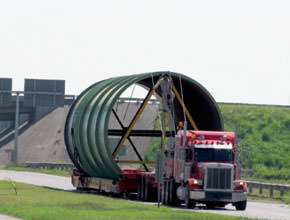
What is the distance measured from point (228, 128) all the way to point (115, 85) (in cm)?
5543

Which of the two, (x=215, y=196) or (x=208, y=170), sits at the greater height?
(x=208, y=170)

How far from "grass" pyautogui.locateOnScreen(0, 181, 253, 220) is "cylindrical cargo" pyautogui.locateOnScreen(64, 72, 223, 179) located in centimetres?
436

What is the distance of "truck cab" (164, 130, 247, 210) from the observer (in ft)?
109

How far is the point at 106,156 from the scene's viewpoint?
38062mm

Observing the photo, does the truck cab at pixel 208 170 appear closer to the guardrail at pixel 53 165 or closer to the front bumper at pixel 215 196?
the front bumper at pixel 215 196

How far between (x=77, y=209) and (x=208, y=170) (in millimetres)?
6734

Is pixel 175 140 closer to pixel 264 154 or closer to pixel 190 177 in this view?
pixel 190 177

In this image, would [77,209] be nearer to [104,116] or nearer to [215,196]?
[215,196]

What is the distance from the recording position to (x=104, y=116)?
3862 cm

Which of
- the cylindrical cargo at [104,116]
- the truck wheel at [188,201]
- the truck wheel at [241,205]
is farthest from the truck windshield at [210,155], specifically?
the cylindrical cargo at [104,116]

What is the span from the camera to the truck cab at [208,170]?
33.2 meters

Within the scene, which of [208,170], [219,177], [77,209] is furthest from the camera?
[219,177]

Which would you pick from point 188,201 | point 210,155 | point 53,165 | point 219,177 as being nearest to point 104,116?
point 210,155

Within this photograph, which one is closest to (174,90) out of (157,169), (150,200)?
(150,200)
